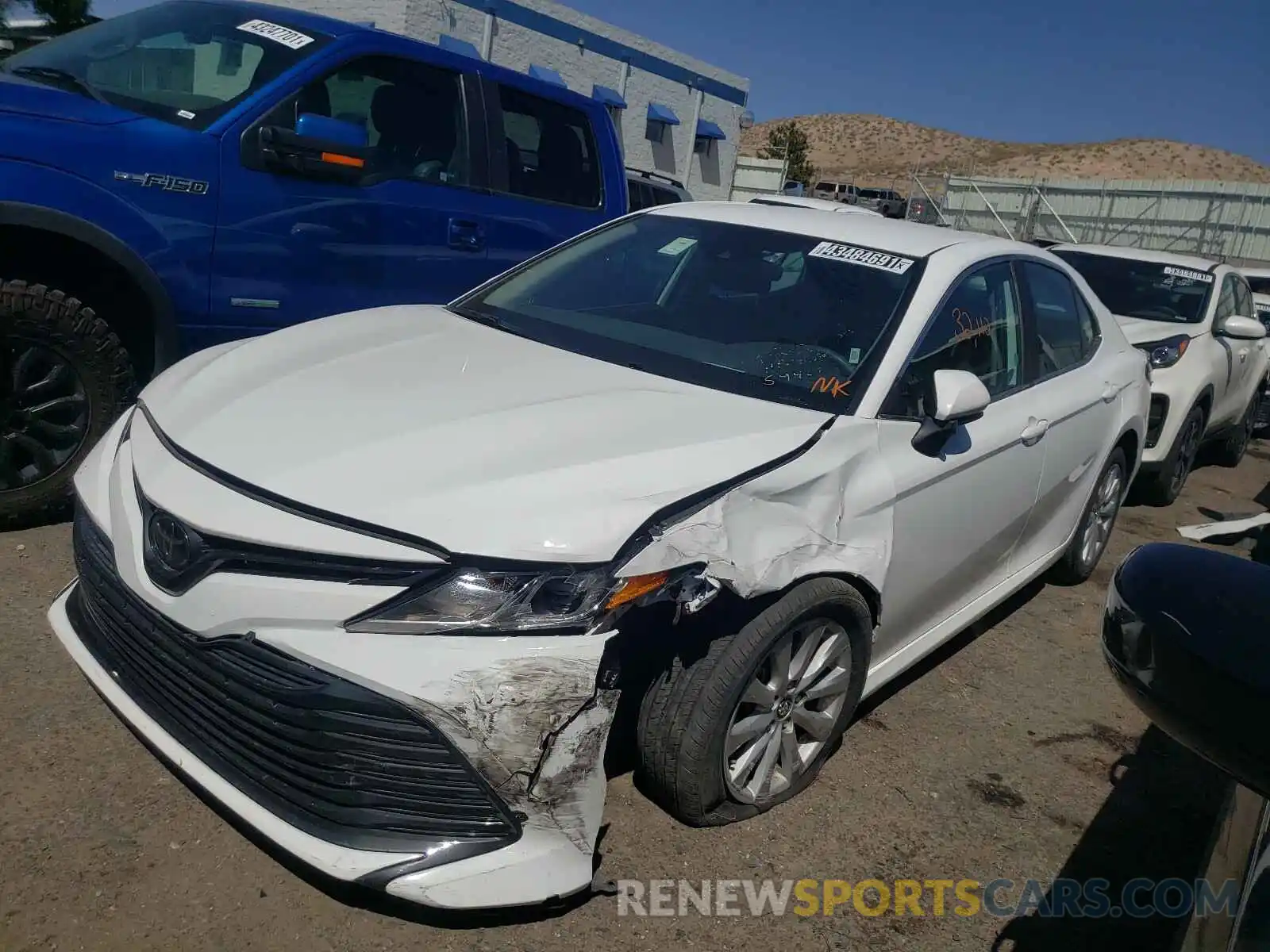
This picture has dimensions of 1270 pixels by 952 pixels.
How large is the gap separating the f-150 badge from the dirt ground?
1354 mm

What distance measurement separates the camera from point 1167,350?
678 cm

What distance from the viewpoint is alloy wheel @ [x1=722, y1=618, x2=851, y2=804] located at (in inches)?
104

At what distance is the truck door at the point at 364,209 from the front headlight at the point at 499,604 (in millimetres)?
2579

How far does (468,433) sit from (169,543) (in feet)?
2.30

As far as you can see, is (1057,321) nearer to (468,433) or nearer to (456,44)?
(468,433)

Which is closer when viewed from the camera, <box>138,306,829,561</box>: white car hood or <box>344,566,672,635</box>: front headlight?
<box>344,566,672,635</box>: front headlight

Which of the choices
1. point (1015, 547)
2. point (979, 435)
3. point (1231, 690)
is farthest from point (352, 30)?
point (1231, 690)

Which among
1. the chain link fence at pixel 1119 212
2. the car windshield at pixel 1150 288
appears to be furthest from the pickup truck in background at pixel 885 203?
the car windshield at pixel 1150 288

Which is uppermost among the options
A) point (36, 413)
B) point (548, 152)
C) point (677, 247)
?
point (548, 152)

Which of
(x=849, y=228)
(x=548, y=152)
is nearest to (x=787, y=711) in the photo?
(x=849, y=228)

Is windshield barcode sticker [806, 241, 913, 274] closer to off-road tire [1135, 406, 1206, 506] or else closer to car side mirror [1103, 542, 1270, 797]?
car side mirror [1103, 542, 1270, 797]

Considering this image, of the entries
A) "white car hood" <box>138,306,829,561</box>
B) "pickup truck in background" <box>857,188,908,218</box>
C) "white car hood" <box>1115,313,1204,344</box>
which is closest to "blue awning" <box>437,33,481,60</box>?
"pickup truck in background" <box>857,188,908,218</box>

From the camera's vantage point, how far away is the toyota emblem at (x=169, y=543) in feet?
7.36

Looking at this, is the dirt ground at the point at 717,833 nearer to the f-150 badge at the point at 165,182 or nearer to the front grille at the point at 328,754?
the front grille at the point at 328,754
